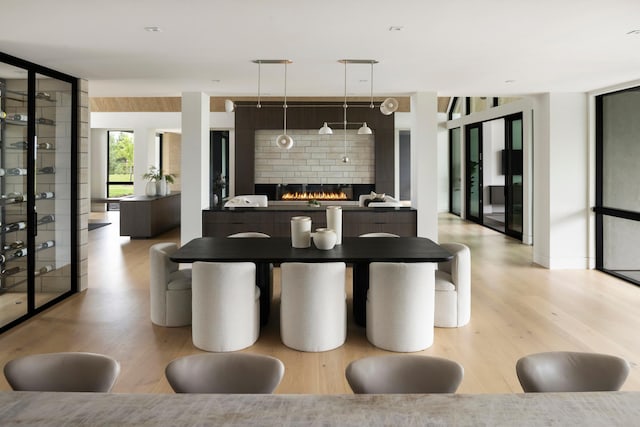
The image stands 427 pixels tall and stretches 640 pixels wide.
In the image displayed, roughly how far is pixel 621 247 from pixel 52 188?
6738 mm

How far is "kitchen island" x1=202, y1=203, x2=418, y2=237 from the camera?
672 cm

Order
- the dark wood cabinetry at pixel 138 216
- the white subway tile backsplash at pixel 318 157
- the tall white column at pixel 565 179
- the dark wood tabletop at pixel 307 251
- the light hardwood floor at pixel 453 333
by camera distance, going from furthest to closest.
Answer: the white subway tile backsplash at pixel 318 157, the dark wood cabinetry at pixel 138 216, the tall white column at pixel 565 179, the dark wood tabletop at pixel 307 251, the light hardwood floor at pixel 453 333

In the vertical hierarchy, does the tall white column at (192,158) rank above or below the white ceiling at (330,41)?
below

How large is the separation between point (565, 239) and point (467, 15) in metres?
4.62

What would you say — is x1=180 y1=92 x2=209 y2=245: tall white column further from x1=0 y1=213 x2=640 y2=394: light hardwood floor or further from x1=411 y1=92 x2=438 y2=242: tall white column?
x1=411 y1=92 x2=438 y2=242: tall white column

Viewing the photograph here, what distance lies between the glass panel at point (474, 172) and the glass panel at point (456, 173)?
0.74 meters

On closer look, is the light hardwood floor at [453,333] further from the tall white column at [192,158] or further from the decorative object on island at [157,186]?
the decorative object on island at [157,186]

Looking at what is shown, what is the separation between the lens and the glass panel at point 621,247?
6047 millimetres

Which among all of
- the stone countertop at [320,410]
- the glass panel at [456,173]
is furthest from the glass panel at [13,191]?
the glass panel at [456,173]

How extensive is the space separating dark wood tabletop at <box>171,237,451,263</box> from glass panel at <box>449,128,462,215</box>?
9158 millimetres

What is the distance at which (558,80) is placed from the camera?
5828 mm

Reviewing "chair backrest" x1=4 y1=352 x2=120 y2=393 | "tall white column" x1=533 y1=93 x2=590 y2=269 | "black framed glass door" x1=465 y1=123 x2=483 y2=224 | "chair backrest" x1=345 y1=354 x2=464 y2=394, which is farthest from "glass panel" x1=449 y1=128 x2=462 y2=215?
"chair backrest" x1=4 y1=352 x2=120 y2=393

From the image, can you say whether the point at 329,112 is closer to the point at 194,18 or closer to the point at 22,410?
the point at 194,18

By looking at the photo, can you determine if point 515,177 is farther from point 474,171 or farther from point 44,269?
point 44,269
